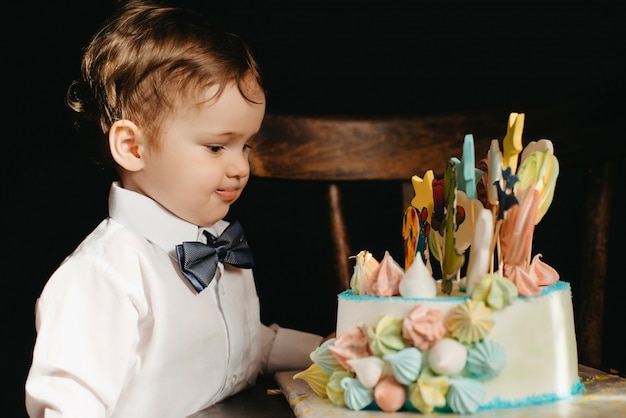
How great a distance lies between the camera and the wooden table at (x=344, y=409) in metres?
0.98

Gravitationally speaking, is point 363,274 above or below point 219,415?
above

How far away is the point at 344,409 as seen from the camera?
1.03m

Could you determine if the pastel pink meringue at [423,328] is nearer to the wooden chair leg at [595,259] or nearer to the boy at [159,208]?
the boy at [159,208]

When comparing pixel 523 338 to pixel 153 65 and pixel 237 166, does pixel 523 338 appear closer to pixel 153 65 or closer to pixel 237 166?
pixel 237 166

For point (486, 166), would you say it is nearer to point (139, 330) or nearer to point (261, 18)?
point (139, 330)

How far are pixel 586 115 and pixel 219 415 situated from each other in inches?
36.8

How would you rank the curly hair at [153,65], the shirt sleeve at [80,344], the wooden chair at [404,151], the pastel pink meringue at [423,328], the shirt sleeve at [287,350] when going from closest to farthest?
the pastel pink meringue at [423,328] < the shirt sleeve at [80,344] < the curly hair at [153,65] < the shirt sleeve at [287,350] < the wooden chair at [404,151]

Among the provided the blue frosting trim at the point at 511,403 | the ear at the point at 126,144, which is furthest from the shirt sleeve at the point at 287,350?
the blue frosting trim at the point at 511,403

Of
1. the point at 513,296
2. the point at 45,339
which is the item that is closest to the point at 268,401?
the point at 45,339

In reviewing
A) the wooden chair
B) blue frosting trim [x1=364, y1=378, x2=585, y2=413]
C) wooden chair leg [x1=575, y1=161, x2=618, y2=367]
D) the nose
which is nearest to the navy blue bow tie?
the nose

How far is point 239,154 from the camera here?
1348mm

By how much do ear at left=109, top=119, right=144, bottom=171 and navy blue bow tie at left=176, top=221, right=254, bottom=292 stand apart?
138 mm

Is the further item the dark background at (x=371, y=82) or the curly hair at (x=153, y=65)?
the dark background at (x=371, y=82)

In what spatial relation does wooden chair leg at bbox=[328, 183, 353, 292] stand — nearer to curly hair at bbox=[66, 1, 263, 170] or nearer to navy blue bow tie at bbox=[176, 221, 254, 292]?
navy blue bow tie at bbox=[176, 221, 254, 292]
